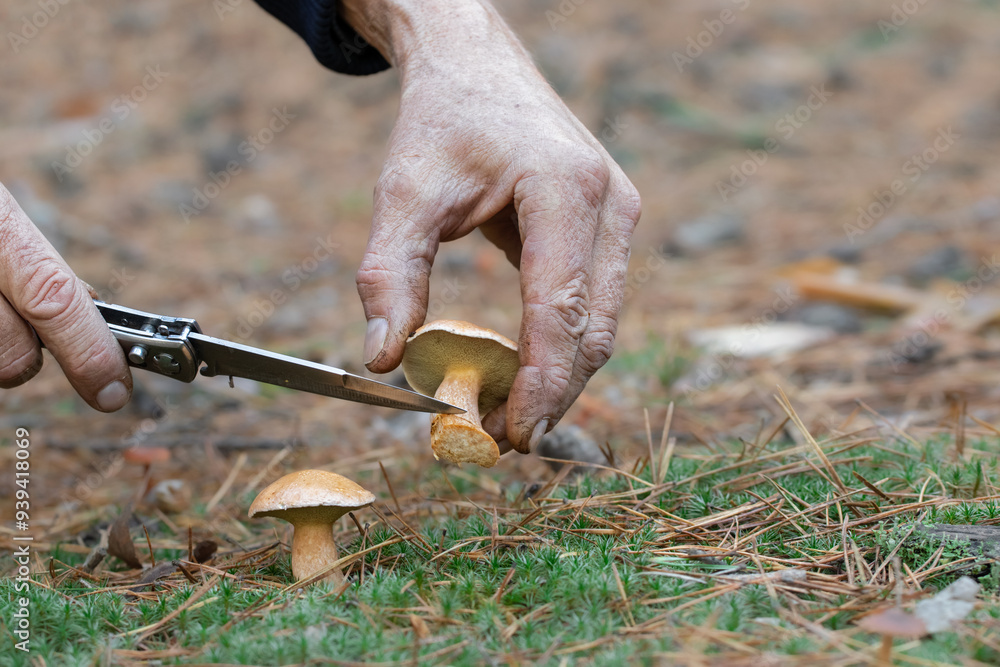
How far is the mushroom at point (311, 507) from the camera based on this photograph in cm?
202

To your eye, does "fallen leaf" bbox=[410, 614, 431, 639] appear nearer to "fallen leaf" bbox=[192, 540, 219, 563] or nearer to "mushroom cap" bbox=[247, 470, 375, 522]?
"mushroom cap" bbox=[247, 470, 375, 522]

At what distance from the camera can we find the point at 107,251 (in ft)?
24.0

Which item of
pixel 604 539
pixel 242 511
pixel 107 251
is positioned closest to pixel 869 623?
pixel 604 539

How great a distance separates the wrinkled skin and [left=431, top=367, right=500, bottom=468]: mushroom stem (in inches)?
4.8

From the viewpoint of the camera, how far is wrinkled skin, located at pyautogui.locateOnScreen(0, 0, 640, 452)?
2.22m

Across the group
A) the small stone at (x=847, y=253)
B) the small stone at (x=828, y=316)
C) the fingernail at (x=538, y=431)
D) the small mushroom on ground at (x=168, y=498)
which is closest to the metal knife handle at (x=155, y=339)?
the small mushroom on ground at (x=168, y=498)

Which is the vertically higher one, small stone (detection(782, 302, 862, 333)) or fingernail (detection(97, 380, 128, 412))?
fingernail (detection(97, 380, 128, 412))

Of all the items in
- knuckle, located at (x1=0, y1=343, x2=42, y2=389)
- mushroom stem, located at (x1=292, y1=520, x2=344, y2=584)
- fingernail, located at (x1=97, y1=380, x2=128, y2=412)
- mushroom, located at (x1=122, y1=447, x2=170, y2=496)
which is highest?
knuckle, located at (x1=0, y1=343, x2=42, y2=389)

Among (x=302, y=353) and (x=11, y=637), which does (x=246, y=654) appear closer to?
(x=11, y=637)

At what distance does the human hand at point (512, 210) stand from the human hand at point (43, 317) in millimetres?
817

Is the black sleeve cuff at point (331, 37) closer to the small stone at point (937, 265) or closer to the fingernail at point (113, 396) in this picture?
the fingernail at point (113, 396)

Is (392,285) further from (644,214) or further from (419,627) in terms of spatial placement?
(644,214)

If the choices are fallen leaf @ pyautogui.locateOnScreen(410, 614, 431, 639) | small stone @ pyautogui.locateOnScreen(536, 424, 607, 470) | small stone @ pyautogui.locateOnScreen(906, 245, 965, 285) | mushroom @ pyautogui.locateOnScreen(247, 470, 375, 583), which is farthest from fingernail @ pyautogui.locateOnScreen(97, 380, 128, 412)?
small stone @ pyautogui.locateOnScreen(906, 245, 965, 285)

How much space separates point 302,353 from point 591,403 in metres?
2.02
